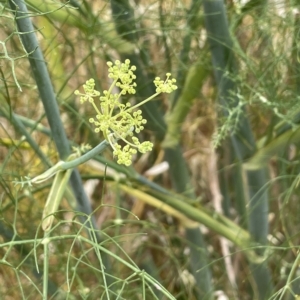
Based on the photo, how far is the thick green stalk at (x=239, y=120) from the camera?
56 cm

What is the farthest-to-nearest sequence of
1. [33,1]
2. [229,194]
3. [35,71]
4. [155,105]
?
Answer: [229,194] < [155,105] < [33,1] < [35,71]

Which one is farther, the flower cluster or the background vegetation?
the background vegetation

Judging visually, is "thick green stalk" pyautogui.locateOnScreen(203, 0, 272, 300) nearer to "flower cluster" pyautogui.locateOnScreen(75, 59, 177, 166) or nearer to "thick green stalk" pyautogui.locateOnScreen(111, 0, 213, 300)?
"thick green stalk" pyautogui.locateOnScreen(111, 0, 213, 300)

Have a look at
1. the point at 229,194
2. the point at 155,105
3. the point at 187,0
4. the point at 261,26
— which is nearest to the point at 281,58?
the point at 261,26

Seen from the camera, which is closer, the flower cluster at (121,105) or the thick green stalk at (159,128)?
the flower cluster at (121,105)

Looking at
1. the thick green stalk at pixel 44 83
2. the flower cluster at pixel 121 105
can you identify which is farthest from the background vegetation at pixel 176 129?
the flower cluster at pixel 121 105

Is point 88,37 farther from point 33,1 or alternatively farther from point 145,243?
point 145,243

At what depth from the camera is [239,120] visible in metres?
0.60

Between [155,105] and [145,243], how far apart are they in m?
0.23

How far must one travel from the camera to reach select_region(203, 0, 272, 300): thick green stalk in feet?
1.83

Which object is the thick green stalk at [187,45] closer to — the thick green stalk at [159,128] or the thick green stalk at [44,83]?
the thick green stalk at [159,128]

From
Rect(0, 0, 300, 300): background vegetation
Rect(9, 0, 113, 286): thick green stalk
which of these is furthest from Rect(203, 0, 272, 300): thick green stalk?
Rect(9, 0, 113, 286): thick green stalk

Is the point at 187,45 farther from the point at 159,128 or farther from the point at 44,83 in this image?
the point at 44,83

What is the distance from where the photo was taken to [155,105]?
2.17 feet
